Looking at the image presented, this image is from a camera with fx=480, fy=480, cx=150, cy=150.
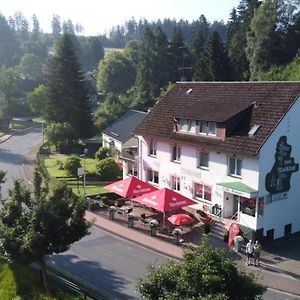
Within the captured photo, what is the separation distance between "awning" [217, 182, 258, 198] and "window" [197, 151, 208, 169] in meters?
3.13

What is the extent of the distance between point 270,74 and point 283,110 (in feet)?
134

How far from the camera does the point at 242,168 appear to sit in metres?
31.0

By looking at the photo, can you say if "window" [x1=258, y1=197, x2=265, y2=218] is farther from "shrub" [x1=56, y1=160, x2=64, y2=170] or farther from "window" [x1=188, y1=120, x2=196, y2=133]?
"shrub" [x1=56, y1=160, x2=64, y2=170]

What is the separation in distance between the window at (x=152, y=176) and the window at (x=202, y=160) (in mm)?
5264

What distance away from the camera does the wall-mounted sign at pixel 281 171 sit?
30.6 meters

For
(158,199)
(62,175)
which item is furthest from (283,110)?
(62,175)

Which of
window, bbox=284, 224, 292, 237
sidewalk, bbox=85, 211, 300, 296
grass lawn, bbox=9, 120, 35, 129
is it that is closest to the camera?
sidewalk, bbox=85, 211, 300, 296

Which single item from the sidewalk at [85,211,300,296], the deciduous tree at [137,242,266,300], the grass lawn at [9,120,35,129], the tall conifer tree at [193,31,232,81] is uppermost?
the tall conifer tree at [193,31,232,81]

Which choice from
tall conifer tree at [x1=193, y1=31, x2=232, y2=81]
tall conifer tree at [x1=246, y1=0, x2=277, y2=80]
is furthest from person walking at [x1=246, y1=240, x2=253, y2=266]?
tall conifer tree at [x1=193, y1=31, x2=232, y2=81]

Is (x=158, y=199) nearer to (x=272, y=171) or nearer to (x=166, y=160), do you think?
(x=166, y=160)

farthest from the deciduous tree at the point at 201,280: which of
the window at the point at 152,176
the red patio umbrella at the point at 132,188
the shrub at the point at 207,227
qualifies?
the window at the point at 152,176

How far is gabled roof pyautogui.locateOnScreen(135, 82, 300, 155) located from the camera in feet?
101

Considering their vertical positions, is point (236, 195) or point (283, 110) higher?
point (283, 110)

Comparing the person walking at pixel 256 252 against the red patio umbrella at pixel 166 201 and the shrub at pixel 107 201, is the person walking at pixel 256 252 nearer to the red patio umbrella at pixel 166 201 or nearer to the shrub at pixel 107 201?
the red patio umbrella at pixel 166 201
